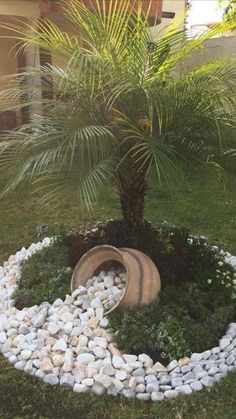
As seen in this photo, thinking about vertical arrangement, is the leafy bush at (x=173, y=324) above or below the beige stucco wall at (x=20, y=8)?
below

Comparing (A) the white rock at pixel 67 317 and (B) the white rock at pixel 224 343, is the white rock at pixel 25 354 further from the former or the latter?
(B) the white rock at pixel 224 343

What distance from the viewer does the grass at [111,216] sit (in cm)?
296

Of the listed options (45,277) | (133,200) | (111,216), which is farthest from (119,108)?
(111,216)

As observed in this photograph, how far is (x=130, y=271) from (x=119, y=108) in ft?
3.93

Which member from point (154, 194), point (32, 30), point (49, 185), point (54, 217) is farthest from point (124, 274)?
point (154, 194)

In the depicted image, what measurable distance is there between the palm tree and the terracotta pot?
0.58 metres

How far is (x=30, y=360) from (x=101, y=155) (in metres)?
1.48

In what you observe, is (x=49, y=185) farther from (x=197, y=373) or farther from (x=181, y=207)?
(x=181, y=207)

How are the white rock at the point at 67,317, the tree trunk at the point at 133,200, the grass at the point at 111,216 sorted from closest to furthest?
the grass at the point at 111,216 < the white rock at the point at 67,317 < the tree trunk at the point at 133,200

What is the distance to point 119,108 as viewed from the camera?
12.3 ft

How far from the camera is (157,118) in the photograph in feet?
12.1

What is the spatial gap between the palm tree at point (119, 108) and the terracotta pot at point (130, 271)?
581 millimetres

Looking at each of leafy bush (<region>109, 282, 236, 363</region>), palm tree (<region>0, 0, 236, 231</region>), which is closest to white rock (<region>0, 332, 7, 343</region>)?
leafy bush (<region>109, 282, 236, 363</region>)

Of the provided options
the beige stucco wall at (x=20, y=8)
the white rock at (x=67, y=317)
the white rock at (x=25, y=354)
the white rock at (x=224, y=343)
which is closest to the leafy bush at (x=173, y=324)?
the white rock at (x=224, y=343)
